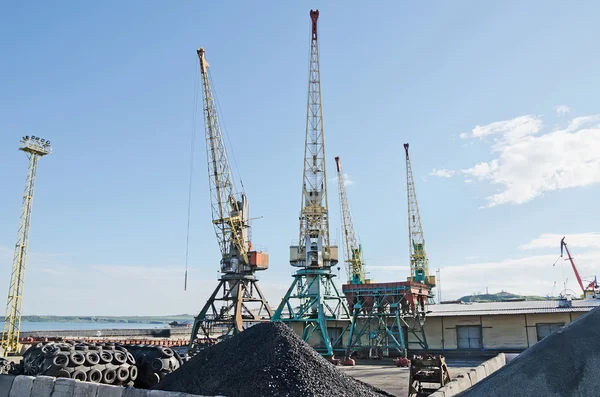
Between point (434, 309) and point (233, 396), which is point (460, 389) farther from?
point (434, 309)

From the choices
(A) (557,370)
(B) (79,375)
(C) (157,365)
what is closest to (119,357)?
(C) (157,365)

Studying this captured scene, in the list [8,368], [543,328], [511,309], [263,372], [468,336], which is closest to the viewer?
[263,372]

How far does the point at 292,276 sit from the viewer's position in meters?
55.9

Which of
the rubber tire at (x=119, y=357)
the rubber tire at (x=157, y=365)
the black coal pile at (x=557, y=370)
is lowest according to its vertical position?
the rubber tire at (x=157, y=365)

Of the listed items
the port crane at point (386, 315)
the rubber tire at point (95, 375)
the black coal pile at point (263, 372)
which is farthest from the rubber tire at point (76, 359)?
the port crane at point (386, 315)

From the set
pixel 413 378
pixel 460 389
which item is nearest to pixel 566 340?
pixel 460 389

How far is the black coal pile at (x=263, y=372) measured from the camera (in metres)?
15.2

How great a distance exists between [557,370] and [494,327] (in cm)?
3607

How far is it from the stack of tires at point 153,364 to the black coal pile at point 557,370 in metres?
13.6

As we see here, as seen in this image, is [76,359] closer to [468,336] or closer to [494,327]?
[468,336]

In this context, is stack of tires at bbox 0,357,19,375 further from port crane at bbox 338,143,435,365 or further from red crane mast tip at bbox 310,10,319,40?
red crane mast tip at bbox 310,10,319,40

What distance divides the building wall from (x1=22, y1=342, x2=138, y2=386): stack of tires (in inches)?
1388

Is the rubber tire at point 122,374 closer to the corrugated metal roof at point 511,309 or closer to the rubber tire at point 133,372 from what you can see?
the rubber tire at point 133,372

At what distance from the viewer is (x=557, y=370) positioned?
14.0 metres
